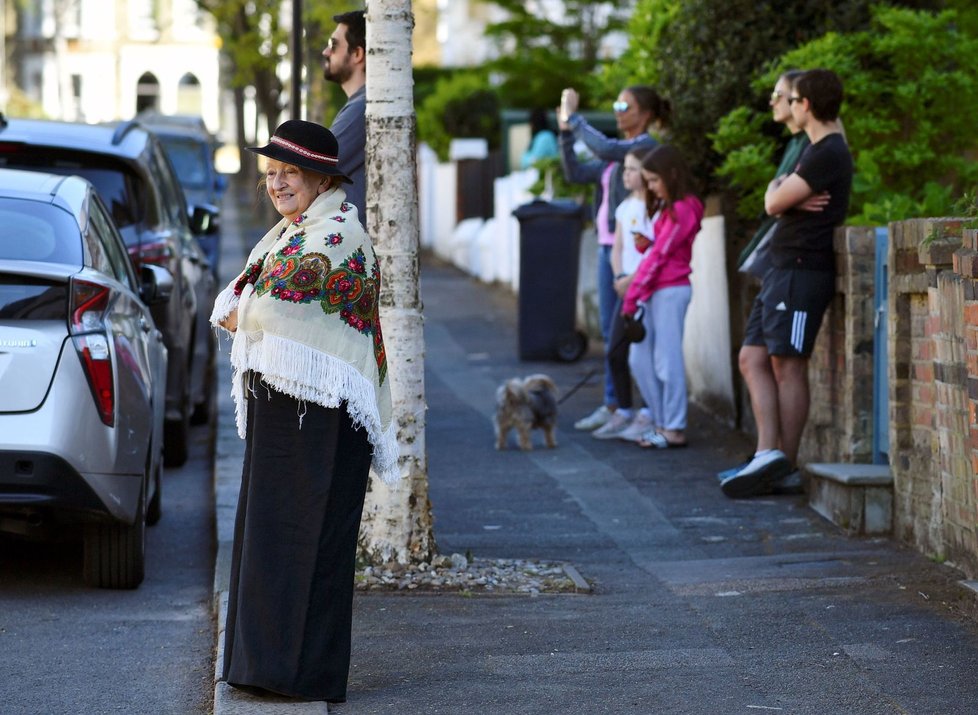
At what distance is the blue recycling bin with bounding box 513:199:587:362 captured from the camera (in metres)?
14.8

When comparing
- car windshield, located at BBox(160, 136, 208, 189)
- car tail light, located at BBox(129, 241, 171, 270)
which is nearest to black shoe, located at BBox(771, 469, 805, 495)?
car tail light, located at BBox(129, 241, 171, 270)

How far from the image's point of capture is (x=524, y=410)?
35.0 feet

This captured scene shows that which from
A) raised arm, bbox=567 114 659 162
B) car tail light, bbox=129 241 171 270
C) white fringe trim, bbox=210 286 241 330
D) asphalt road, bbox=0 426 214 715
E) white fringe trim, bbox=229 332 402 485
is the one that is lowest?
asphalt road, bbox=0 426 214 715

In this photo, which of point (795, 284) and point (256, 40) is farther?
point (256, 40)

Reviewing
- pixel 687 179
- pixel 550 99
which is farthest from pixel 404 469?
pixel 550 99

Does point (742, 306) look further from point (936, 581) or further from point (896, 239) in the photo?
point (936, 581)

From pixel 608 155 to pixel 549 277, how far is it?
372 centimetres

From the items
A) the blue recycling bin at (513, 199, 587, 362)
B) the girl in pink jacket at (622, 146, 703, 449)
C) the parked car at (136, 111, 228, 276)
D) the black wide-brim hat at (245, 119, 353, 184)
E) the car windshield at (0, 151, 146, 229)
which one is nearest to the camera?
the black wide-brim hat at (245, 119, 353, 184)

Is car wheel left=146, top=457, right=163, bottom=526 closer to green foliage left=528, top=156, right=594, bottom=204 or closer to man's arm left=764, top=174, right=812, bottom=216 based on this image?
man's arm left=764, top=174, right=812, bottom=216

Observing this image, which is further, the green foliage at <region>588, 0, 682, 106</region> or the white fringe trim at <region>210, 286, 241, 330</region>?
the green foliage at <region>588, 0, 682, 106</region>

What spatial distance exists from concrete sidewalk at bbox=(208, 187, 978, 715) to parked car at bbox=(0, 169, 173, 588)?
52 cm

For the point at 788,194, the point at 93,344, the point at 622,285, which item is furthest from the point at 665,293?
the point at 93,344

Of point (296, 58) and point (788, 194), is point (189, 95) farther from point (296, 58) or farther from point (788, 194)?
point (788, 194)

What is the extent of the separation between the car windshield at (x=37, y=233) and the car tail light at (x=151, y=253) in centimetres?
262
